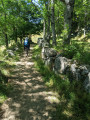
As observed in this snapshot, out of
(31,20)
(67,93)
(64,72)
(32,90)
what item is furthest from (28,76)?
(31,20)

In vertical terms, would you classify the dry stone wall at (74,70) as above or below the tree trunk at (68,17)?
below

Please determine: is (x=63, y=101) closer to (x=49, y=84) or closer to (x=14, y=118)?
(x=49, y=84)

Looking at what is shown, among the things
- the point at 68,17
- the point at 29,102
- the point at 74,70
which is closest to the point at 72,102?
the point at 74,70

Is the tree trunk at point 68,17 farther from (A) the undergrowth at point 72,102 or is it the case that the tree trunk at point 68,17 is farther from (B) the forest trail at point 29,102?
(B) the forest trail at point 29,102

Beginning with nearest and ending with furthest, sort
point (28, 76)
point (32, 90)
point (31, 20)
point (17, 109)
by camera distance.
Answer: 1. point (17, 109)
2. point (32, 90)
3. point (28, 76)
4. point (31, 20)

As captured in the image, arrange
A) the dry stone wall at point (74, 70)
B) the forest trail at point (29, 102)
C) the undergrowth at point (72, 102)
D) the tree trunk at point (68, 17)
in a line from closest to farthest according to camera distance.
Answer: the undergrowth at point (72, 102) → the forest trail at point (29, 102) → the dry stone wall at point (74, 70) → the tree trunk at point (68, 17)

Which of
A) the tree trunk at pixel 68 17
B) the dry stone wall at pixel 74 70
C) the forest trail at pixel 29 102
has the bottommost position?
the forest trail at pixel 29 102

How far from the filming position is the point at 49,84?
5.69 meters

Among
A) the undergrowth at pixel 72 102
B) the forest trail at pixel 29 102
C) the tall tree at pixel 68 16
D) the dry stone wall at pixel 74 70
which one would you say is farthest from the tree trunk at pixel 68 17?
the forest trail at pixel 29 102

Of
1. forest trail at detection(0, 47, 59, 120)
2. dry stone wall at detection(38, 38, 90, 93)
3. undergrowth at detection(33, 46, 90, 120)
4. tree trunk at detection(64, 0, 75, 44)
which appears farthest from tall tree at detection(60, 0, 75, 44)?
forest trail at detection(0, 47, 59, 120)

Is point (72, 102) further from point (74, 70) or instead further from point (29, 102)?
point (29, 102)

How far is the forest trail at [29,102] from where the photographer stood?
3.74 metres

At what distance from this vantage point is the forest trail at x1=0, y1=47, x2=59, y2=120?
→ 147 inches

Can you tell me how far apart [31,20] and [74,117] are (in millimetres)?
19978
